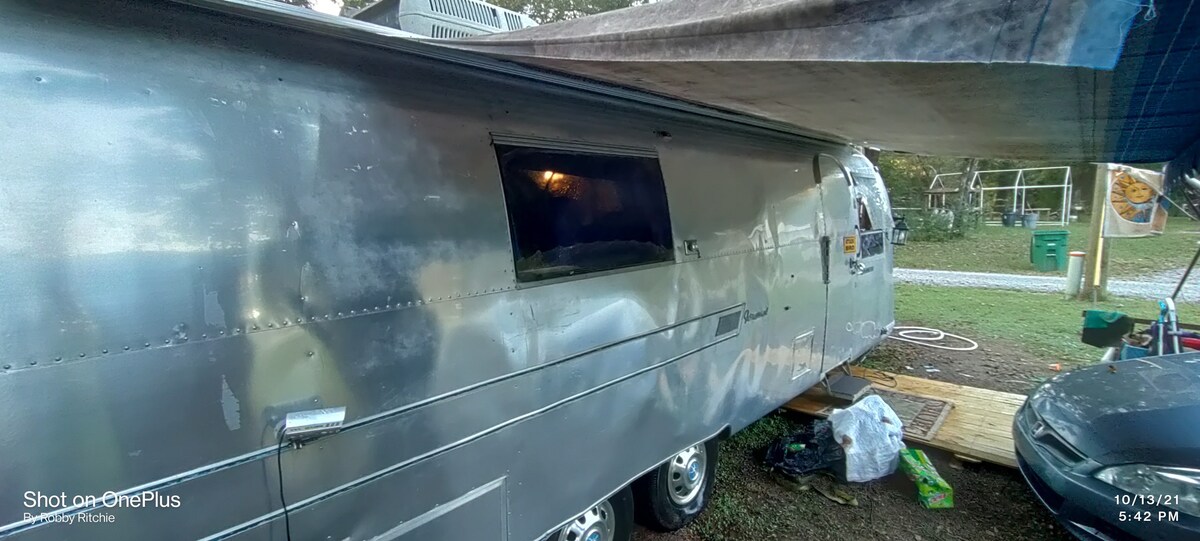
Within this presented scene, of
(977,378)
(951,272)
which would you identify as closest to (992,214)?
(951,272)

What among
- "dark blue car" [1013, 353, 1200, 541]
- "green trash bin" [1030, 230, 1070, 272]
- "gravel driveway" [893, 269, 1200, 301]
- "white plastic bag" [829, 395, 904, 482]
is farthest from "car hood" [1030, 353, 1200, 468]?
"green trash bin" [1030, 230, 1070, 272]

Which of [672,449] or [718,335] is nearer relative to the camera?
[672,449]

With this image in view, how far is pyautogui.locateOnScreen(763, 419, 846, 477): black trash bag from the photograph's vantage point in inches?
159

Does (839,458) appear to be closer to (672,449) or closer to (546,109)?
(672,449)

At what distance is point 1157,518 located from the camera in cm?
266

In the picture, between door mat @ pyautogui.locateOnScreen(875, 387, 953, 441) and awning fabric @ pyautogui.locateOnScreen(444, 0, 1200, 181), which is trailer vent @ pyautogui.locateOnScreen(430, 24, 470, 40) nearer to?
awning fabric @ pyautogui.locateOnScreen(444, 0, 1200, 181)

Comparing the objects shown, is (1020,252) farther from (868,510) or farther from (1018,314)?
(868,510)

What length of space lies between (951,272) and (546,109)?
1425 cm

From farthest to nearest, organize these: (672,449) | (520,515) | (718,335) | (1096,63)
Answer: (718,335), (672,449), (520,515), (1096,63)

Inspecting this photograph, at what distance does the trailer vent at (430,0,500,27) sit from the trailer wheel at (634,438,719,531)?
2633 mm

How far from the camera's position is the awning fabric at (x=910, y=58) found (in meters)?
1.23

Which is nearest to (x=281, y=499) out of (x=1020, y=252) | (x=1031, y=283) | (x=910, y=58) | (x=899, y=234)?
(x=910, y=58)

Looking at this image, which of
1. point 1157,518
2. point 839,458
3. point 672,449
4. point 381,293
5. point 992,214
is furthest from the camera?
point 992,214

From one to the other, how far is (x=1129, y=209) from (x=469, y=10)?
1024 centimetres
